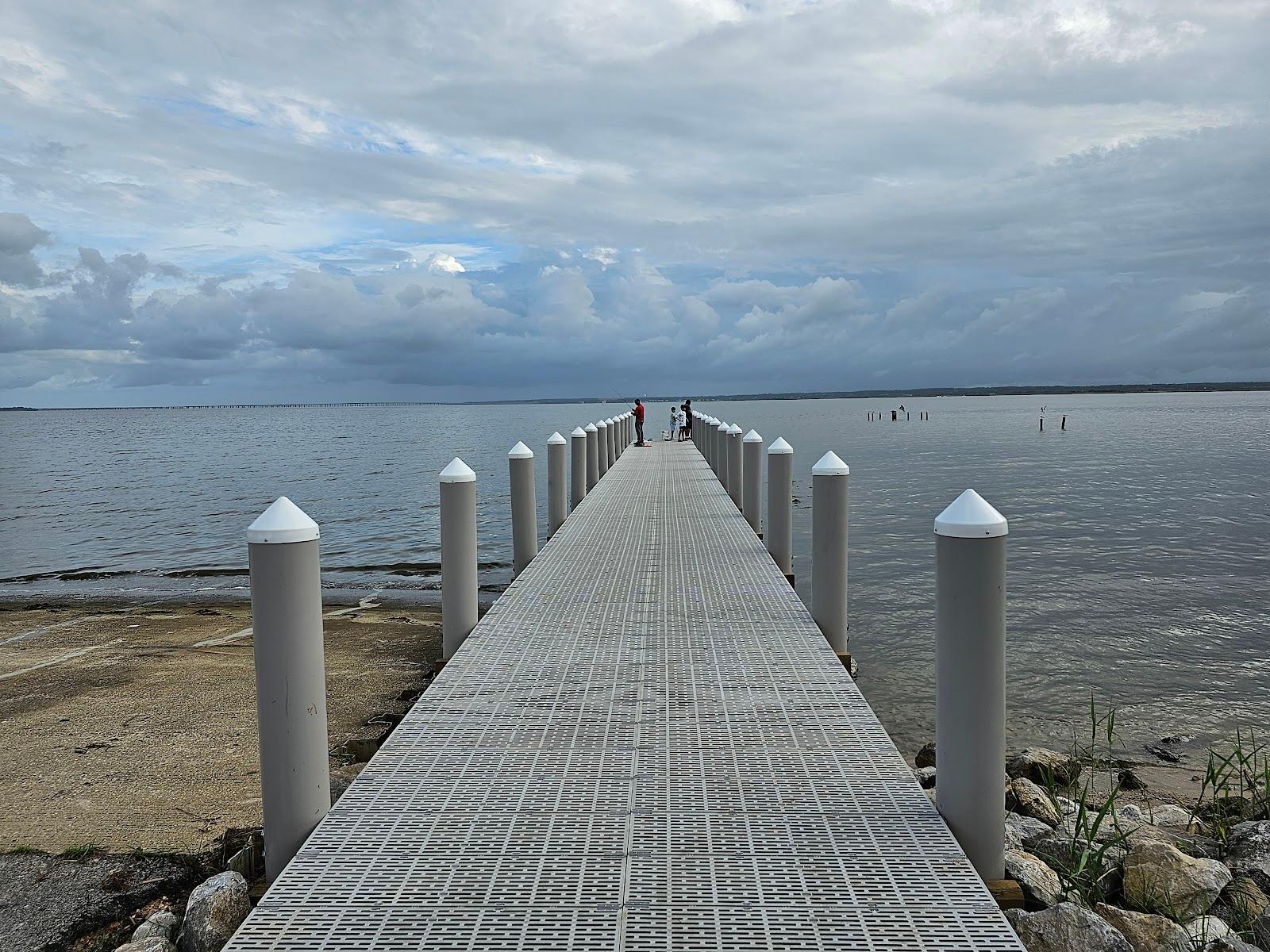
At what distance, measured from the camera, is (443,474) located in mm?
6535

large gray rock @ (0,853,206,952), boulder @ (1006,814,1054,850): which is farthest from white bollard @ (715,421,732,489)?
large gray rock @ (0,853,206,952)

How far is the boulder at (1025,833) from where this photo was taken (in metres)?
4.98

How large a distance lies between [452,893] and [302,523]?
5.04ft

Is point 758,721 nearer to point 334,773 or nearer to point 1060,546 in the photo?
point 334,773

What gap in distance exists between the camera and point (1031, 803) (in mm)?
5781

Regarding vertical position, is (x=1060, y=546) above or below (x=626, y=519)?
below

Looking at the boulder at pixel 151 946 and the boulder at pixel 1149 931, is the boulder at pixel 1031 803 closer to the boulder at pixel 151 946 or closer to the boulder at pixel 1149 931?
the boulder at pixel 1149 931

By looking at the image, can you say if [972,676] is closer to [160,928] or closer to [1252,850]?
[1252,850]

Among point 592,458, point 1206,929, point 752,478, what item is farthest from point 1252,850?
point 592,458

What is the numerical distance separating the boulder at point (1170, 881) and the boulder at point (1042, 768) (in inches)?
101

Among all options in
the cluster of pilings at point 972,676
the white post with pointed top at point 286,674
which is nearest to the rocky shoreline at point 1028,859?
the cluster of pilings at point 972,676

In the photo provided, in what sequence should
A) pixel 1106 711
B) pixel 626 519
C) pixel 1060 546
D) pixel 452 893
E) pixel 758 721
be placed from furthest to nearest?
pixel 1060 546 < pixel 626 519 < pixel 1106 711 < pixel 758 721 < pixel 452 893

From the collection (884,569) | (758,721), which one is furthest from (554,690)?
(884,569)

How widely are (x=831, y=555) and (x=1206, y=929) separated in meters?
3.32
